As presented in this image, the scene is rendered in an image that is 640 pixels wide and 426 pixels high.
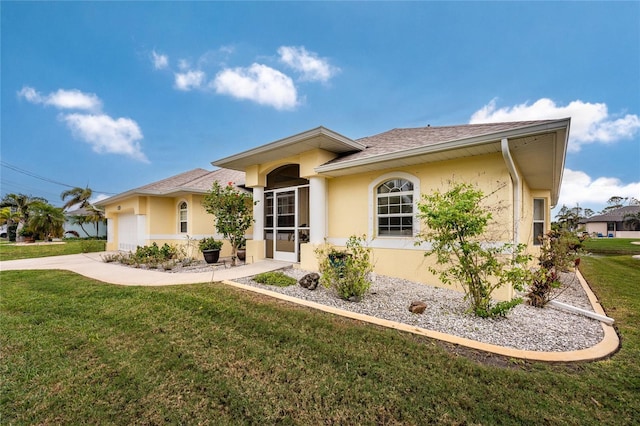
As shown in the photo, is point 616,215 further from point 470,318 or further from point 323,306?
point 323,306

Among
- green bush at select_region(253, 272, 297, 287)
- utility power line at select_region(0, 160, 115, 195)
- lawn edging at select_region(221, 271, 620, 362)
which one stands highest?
utility power line at select_region(0, 160, 115, 195)

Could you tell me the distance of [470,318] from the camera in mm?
4684

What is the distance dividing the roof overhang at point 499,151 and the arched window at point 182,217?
27.6ft

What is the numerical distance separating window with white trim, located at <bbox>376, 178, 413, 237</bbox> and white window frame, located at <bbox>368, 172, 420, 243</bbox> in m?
0.07

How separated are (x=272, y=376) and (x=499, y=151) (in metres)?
6.37

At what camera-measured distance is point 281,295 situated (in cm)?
580

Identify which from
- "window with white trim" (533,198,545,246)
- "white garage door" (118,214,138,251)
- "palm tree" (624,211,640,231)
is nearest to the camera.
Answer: "window with white trim" (533,198,545,246)

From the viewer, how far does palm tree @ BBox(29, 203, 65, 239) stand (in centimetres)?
2219

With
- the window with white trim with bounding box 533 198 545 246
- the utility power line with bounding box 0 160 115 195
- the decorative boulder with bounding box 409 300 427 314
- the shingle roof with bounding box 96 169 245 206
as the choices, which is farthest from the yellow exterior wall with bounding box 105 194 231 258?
the utility power line with bounding box 0 160 115 195

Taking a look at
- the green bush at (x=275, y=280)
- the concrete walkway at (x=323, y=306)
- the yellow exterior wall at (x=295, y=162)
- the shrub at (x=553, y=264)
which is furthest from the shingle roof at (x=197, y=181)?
the shrub at (x=553, y=264)

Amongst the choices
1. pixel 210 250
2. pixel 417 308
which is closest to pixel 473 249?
pixel 417 308

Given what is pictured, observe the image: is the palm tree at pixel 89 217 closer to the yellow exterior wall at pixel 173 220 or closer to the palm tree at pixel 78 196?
the palm tree at pixel 78 196

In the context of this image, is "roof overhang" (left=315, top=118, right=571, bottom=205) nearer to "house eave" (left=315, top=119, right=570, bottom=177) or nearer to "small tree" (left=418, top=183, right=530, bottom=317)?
"house eave" (left=315, top=119, right=570, bottom=177)

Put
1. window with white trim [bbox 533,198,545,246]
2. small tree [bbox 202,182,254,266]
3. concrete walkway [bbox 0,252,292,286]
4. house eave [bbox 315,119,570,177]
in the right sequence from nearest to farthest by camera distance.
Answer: house eave [bbox 315,119,570,177]
concrete walkway [bbox 0,252,292,286]
small tree [bbox 202,182,254,266]
window with white trim [bbox 533,198,545,246]
